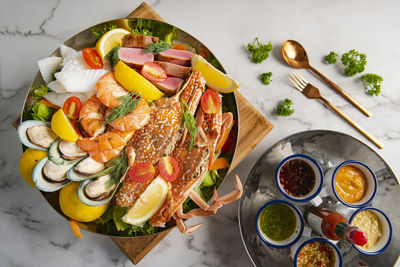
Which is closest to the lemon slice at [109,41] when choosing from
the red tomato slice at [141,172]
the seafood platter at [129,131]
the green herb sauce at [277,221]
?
the seafood platter at [129,131]

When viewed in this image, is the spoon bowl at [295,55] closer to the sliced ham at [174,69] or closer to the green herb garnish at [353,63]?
the green herb garnish at [353,63]

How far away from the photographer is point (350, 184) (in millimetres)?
2014

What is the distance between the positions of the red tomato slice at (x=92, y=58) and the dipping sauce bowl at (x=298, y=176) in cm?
133

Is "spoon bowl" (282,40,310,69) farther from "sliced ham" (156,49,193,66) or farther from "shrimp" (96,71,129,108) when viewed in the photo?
"shrimp" (96,71,129,108)

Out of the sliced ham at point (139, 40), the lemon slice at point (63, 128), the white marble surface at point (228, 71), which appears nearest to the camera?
the lemon slice at point (63, 128)

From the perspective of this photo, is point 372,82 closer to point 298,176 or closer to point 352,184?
point 352,184

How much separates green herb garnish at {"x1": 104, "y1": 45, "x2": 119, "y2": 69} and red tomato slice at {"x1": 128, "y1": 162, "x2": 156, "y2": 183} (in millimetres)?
671

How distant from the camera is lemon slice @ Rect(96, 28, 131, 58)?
1.88 metres

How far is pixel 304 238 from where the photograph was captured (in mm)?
2027

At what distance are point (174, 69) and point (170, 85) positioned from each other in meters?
0.11

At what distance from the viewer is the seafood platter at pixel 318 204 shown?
1.92m

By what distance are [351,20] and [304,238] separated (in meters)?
1.75

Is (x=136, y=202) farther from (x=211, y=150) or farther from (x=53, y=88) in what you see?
(x=53, y=88)

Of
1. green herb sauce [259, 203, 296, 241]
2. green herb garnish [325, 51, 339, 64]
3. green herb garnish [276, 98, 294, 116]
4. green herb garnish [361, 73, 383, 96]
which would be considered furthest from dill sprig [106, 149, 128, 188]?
green herb garnish [361, 73, 383, 96]
